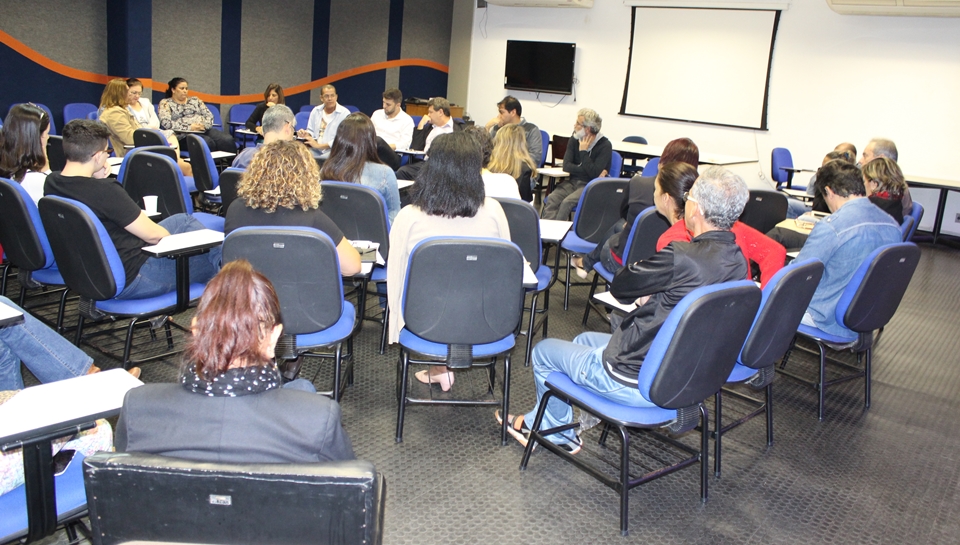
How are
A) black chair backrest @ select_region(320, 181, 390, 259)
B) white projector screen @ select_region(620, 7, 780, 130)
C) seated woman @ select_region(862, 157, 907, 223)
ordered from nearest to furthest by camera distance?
black chair backrest @ select_region(320, 181, 390, 259) → seated woman @ select_region(862, 157, 907, 223) → white projector screen @ select_region(620, 7, 780, 130)

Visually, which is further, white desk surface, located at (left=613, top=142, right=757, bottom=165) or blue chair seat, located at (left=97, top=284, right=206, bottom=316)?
white desk surface, located at (left=613, top=142, right=757, bottom=165)

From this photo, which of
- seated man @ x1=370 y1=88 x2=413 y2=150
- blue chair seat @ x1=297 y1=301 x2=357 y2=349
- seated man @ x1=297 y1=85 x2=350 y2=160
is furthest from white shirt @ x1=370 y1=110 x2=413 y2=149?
blue chair seat @ x1=297 y1=301 x2=357 y2=349

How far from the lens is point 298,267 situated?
2.64 m

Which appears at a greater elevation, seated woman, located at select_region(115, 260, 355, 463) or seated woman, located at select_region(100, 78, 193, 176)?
seated woman, located at select_region(100, 78, 193, 176)

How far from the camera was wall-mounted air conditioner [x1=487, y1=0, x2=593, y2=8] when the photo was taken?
10.8 m

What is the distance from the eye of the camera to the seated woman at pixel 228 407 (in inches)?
54.4

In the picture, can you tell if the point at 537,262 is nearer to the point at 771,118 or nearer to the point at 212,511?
the point at 212,511

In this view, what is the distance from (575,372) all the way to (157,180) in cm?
317

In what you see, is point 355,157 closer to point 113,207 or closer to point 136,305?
point 113,207

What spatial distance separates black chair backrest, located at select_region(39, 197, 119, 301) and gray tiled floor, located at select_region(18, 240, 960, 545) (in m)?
0.61

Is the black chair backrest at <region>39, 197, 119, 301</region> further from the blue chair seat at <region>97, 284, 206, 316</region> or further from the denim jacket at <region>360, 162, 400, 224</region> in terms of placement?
the denim jacket at <region>360, 162, 400, 224</region>

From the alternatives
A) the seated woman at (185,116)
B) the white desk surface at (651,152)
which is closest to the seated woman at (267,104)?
the seated woman at (185,116)

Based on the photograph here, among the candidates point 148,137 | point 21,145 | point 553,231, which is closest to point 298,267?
point 553,231

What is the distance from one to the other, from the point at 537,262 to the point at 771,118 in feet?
24.1
